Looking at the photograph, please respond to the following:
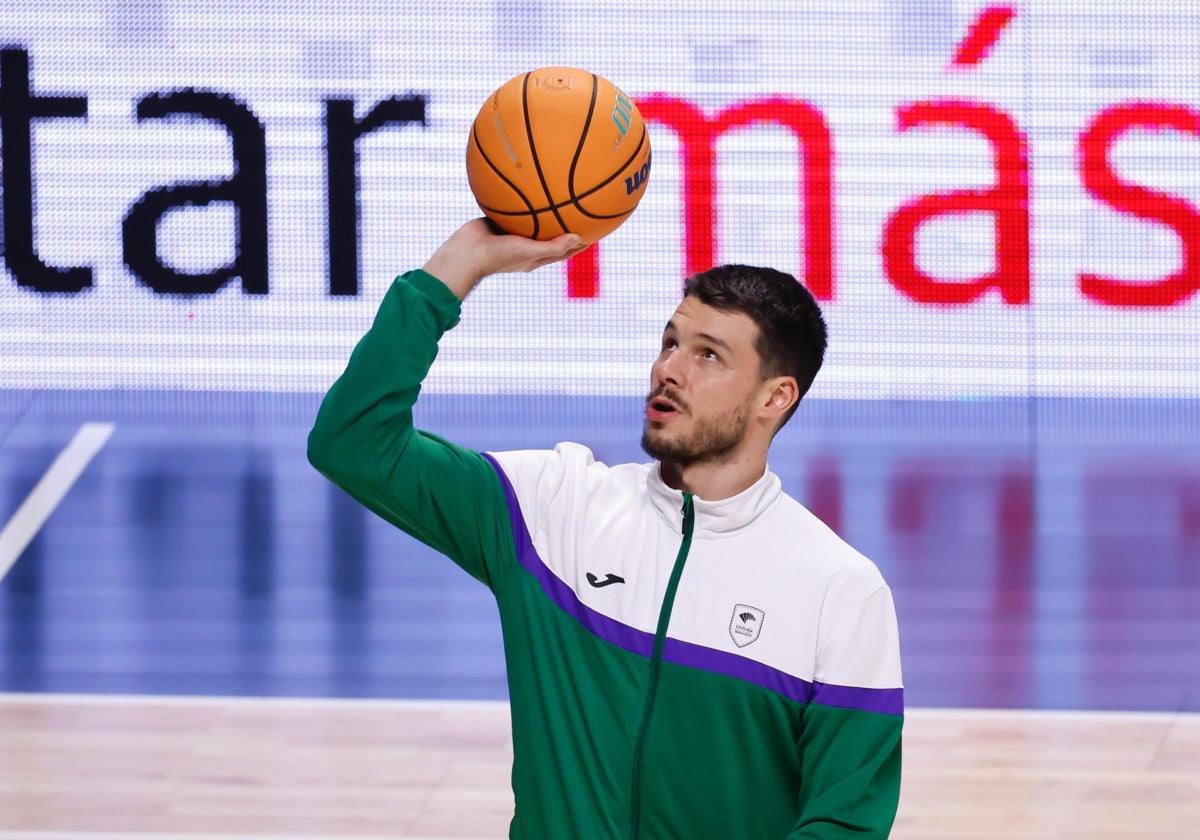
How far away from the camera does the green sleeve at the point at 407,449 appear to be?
2.42 metres

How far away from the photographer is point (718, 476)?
2.54m

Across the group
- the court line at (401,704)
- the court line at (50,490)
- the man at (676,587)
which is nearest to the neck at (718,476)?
the man at (676,587)

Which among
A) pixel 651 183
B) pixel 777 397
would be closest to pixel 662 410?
pixel 777 397

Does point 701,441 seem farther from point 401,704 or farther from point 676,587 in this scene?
point 401,704

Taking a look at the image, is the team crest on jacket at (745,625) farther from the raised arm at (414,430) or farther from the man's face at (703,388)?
the raised arm at (414,430)

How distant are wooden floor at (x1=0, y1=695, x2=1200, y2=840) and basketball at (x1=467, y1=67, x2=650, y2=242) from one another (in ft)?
7.59

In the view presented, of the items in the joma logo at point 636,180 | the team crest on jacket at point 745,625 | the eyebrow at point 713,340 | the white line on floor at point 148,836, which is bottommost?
the white line on floor at point 148,836

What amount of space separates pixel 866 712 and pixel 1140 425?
8.09 meters

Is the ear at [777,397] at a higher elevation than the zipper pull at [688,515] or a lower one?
higher

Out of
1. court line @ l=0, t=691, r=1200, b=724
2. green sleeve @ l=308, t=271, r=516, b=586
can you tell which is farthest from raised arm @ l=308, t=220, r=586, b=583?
court line @ l=0, t=691, r=1200, b=724

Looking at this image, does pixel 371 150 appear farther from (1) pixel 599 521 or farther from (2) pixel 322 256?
(1) pixel 599 521

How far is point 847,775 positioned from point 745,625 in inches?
9.5

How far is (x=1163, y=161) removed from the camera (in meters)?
10.5

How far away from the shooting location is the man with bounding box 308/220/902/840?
2.42m
